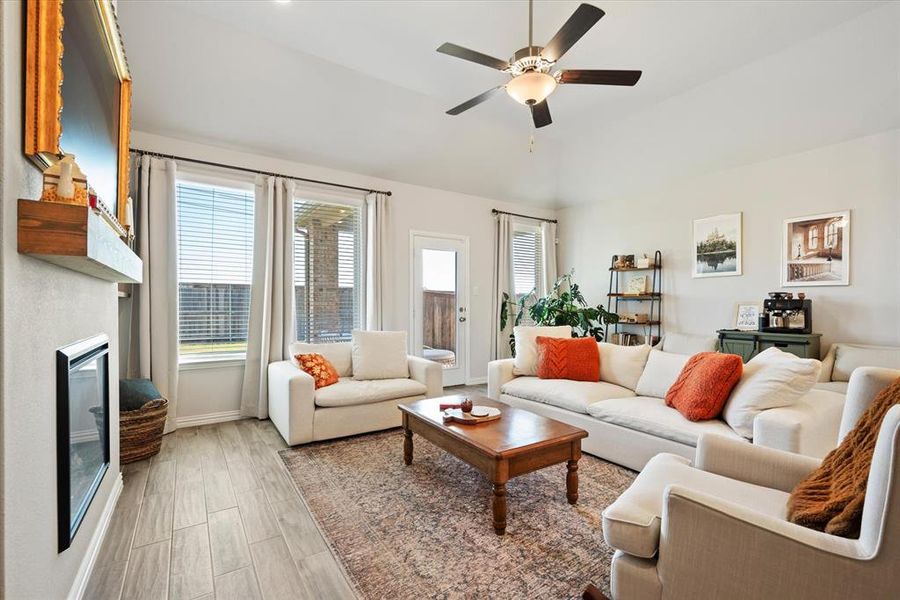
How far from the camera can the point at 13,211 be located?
1037 mm

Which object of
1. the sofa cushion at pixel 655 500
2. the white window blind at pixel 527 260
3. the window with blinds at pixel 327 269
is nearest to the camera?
the sofa cushion at pixel 655 500

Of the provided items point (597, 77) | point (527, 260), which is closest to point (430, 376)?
point (597, 77)

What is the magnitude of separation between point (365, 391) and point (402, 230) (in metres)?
2.37

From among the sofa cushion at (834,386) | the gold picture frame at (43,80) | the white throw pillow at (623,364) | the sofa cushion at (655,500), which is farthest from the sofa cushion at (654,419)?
the gold picture frame at (43,80)

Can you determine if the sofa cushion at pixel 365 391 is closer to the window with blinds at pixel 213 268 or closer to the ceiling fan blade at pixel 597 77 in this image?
the window with blinds at pixel 213 268

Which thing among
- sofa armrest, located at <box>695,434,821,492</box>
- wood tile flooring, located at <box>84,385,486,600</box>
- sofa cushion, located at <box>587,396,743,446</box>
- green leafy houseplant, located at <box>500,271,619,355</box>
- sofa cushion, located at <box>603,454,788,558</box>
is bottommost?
wood tile flooring, located at <box>84,385,486,600</box>

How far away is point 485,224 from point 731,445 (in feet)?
Result: 15.1

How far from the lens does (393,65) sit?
366cm

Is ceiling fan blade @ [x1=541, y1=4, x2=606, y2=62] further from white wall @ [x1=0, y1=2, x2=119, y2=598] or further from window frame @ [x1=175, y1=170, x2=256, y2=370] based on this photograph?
window frame @ [x1=175, y1=170, x2=256, y2=370]

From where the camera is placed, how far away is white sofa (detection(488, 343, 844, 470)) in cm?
221

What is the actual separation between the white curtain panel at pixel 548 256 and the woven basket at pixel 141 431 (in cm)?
522

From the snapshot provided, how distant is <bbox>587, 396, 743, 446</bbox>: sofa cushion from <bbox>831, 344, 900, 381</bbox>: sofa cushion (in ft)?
6.33

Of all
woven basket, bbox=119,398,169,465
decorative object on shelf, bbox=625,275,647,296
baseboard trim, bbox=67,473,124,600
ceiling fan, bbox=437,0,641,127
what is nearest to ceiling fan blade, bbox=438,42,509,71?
ceiling fan, bbox=437,0,641,127

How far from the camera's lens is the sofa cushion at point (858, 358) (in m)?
3.37
